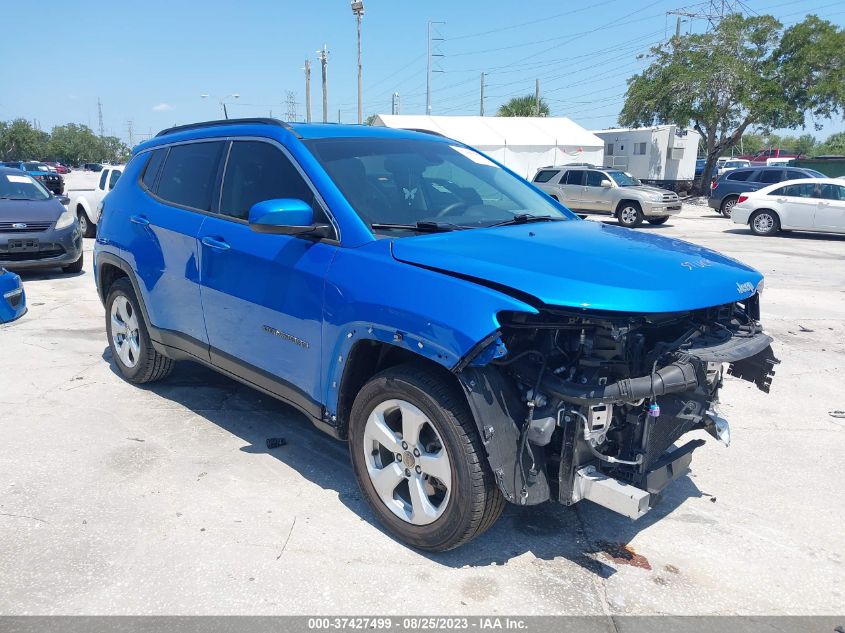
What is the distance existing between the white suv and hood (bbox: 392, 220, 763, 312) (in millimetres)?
16894

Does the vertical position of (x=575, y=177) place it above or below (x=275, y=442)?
above

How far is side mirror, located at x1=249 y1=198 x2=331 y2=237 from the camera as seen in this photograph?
3.30 metres

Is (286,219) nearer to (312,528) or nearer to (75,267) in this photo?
(312,528)

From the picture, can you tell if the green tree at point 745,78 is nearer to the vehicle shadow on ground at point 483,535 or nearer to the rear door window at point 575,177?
the rear door window at point 575,177

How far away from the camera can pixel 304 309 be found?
3.48 m

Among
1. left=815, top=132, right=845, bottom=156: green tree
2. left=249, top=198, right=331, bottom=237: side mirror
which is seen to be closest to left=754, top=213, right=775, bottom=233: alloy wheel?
left=249, top=198, right=331, bottom=237: side mirror

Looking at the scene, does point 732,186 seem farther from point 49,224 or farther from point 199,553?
point 199,553

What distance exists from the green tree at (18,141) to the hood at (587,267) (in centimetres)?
9980

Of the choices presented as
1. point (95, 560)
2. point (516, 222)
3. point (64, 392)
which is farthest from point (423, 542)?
point (64, 392)

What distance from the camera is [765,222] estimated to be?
18.2m

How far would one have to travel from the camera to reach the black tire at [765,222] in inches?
709

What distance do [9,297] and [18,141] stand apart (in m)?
94.7

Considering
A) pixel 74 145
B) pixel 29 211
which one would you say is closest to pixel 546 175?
pixel 29 211

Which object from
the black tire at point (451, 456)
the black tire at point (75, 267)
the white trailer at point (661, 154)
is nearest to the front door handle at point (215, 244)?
the black tire at point (451, 456)
